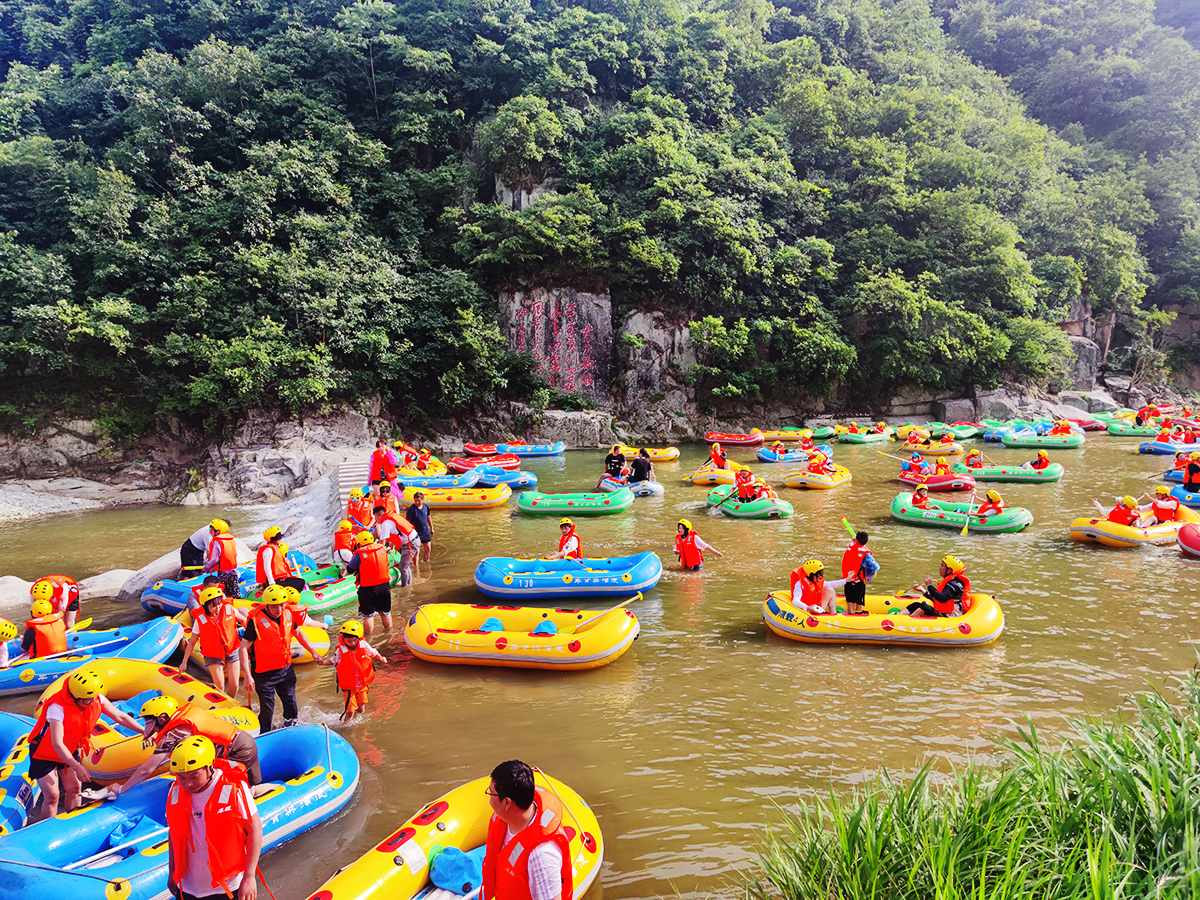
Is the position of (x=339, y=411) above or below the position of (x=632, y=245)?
below

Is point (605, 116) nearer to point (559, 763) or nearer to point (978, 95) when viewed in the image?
point (978, 95)

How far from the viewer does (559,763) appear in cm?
482

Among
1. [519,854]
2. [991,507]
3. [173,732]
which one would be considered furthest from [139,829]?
[991,507]

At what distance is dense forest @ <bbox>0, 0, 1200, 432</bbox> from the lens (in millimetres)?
19422

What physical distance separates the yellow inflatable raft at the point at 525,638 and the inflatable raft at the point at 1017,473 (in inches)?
514

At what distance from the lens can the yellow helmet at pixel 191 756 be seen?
2.50m

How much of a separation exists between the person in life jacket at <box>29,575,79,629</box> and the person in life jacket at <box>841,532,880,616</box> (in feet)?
27.6

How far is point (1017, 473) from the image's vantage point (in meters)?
15.7

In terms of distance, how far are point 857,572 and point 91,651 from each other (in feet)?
28.4

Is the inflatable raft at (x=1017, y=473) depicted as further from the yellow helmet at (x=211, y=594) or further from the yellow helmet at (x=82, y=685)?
the yellow helmet at (x=82, y=685)

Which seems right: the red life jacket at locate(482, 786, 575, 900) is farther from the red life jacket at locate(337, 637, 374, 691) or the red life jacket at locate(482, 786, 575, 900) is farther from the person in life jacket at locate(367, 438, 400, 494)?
the person in life jacket at locate(367, 438, 400, 494)

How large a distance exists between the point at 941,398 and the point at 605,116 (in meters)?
20.1

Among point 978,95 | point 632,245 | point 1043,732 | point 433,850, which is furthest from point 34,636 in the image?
point 978,95

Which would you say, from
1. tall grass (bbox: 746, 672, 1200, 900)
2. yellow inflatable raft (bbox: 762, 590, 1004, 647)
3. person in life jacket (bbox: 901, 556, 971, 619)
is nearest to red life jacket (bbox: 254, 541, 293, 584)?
yellow inflatable raft (bbox: 762, 590, 1004, 647)
